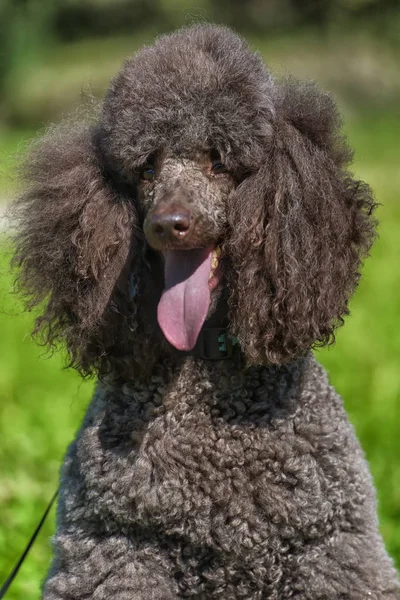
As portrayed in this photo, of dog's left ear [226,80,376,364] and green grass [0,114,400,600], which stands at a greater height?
green grass [0,114,400,600]

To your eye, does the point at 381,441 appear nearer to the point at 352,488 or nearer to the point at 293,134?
the point at 352,488

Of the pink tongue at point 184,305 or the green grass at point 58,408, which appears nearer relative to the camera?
the pink tongue at point 184,305

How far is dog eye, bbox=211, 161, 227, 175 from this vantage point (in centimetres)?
288

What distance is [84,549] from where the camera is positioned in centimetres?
298

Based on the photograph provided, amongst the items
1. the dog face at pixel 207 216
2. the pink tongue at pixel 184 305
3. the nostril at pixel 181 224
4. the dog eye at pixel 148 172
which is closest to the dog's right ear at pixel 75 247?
the dog face at pixel 207 216

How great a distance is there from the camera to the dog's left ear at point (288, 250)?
284 cm

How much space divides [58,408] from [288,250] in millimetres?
3245

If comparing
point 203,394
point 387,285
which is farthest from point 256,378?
point 387,285

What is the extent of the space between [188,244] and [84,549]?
954 millimetres

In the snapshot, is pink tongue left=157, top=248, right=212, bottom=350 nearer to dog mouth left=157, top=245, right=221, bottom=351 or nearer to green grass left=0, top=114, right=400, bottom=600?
dog mouth left=157, top=245, right=221, bottom=351

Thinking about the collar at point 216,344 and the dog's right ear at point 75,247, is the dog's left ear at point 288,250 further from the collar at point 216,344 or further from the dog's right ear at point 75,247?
the dog's right ear at point 75,247

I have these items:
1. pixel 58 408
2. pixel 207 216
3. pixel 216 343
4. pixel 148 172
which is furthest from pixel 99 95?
pixel 58 408

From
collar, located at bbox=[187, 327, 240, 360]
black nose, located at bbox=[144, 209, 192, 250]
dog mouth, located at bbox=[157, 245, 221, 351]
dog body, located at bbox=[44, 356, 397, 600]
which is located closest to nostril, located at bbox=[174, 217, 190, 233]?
black nose, located at bbox=[144, 209, 192, 250]

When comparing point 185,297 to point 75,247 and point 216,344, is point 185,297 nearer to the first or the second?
point 216,344
